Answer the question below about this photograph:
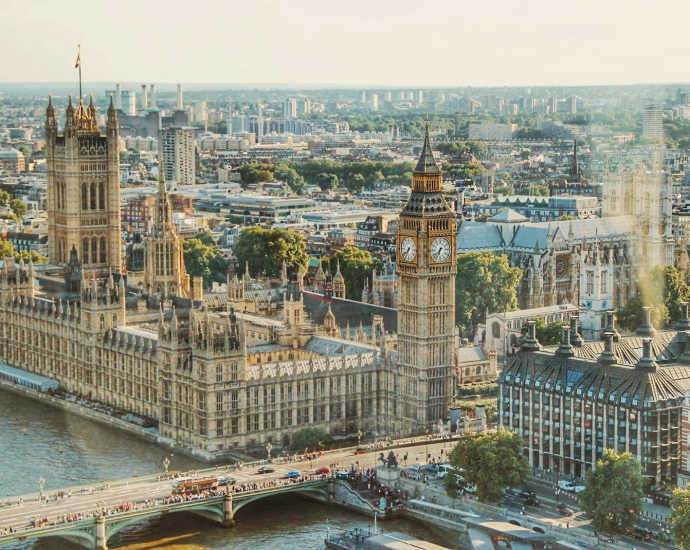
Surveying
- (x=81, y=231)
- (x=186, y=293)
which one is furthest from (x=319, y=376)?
(x=81, y=231)

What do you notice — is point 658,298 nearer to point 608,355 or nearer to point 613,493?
point 608,355

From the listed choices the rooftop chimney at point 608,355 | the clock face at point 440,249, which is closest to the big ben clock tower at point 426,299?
the clock face at point 440,249

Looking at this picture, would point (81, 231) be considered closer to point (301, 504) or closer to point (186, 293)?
point (186, 293)

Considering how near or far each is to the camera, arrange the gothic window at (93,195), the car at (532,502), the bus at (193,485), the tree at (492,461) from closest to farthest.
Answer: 1. the car at (532,502)
2. the tree at (492,461)
3. the bus at (193,485)
4. the gothic window at (93,195)

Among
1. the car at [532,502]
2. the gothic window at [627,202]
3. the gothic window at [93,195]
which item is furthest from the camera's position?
the gothic window at [627,202]

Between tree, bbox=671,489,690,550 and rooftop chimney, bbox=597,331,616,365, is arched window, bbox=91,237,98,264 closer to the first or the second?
rooftop chimney, bbox=597,331,616,365

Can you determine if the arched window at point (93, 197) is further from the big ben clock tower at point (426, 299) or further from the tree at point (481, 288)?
the big ben clock tower at point (426, 299)

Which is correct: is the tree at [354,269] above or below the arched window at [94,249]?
below
